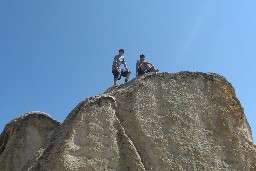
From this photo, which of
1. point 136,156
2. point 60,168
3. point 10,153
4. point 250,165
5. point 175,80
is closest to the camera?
point 60,168

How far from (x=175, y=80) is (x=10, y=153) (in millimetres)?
5724

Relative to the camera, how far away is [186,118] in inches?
487

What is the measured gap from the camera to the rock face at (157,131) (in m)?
11.1

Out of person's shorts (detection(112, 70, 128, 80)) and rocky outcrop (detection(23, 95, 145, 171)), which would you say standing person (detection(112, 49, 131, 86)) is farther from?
rocky outcrop (detection(23, 95, 145, 171))

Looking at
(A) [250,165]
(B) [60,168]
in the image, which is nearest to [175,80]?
(A) [250,165]

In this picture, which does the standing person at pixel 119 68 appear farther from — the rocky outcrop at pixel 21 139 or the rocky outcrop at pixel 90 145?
the rocky outcrop at pixel 90 145

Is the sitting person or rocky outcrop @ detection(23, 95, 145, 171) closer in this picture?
rocky outcrop @ detection(23, 95, 145, 171)

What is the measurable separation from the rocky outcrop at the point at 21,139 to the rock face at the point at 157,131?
3540mm

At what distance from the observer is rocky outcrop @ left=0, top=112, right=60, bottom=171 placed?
49.9 feet

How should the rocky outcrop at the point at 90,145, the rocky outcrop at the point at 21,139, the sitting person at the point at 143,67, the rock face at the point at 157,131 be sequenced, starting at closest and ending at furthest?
the rocky outcrop at the point at 90,145 → the rock face at the point at 157,131 → the rocky outcrop at the point at 21,139 → the sitting person at the point at 143,67

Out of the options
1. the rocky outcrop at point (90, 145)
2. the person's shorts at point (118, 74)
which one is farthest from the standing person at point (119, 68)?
the rocky outcrop at point (90, 145)

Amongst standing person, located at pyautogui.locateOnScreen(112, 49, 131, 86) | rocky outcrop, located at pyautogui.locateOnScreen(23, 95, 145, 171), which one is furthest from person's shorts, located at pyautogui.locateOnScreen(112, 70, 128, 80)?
rocky outcrop, located at pyautogui.locateOnScreen(23, 95, 145, 171)

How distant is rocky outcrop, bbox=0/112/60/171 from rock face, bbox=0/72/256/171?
3.54m

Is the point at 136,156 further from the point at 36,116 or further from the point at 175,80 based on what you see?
the point at 36,116
